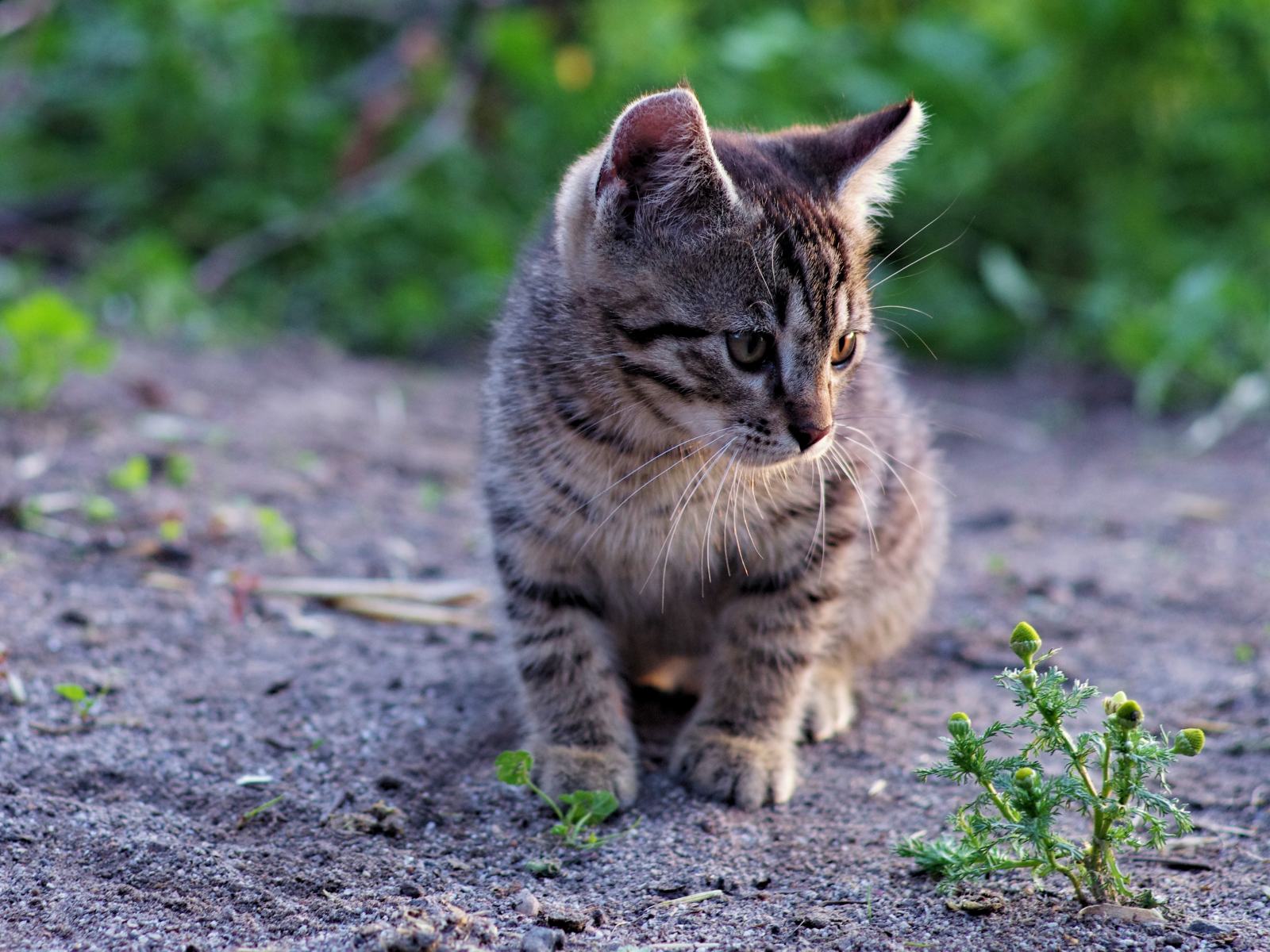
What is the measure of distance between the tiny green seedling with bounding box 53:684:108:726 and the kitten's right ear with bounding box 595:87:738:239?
67.4 inches

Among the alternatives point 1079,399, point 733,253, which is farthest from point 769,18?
point 733,253

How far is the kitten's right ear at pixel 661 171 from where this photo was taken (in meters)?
2.66

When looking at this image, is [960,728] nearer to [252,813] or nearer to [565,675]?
[565,675]

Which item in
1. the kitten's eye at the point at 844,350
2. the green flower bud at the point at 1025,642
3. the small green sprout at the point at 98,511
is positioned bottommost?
the small green sprout at the point at 98,511

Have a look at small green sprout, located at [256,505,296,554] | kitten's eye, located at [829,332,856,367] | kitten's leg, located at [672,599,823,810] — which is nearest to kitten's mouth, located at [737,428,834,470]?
kitten's eye, located at [829,332,856,367]

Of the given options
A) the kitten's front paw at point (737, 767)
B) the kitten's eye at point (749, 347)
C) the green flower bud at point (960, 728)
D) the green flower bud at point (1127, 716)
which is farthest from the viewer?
the kitten's front paw at point (737, 767)

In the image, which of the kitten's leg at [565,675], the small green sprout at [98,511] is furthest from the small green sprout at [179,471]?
the kitten's leg at [565,675]

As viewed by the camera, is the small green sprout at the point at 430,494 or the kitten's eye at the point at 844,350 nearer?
the kitten's eye at the point at 844,350

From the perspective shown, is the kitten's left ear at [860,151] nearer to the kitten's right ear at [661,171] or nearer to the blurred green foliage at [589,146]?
the kitten's right ear at [661,171]

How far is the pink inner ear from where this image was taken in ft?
8.67

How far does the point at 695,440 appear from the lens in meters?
2.83

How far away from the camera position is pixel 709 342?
109 inches

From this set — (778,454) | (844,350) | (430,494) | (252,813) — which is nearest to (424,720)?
(252,813)

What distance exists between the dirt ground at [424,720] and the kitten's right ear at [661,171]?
51.1 inches
